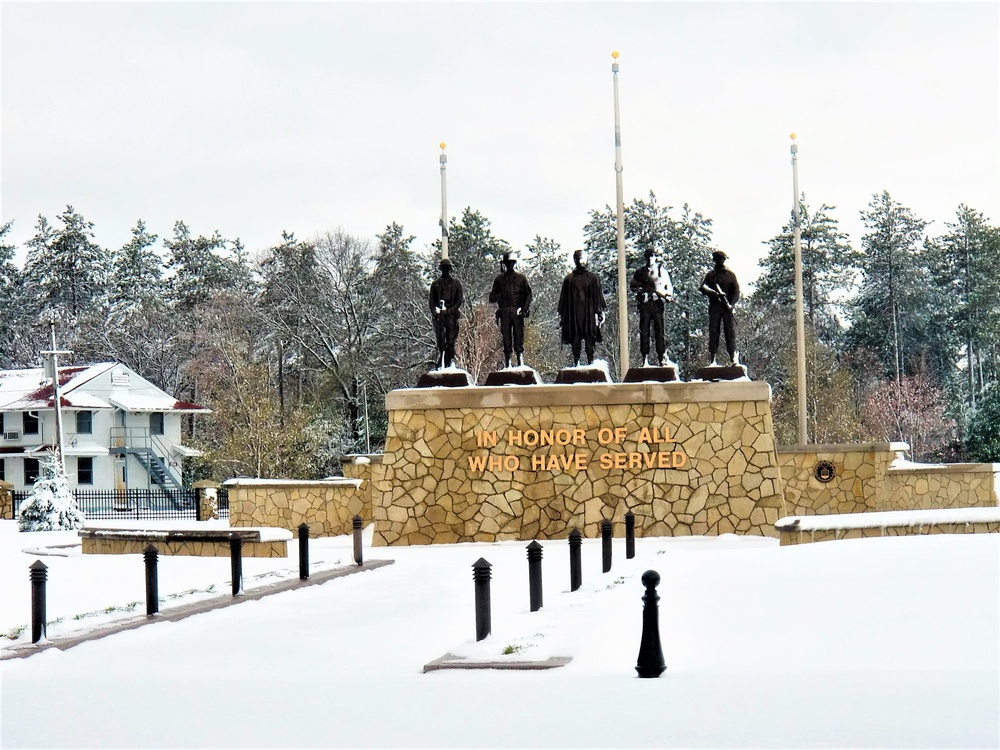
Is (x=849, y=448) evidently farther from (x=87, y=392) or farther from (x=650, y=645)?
(x=87, y=392)

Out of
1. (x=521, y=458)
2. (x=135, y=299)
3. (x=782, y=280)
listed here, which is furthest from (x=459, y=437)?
(x=135, y=299)

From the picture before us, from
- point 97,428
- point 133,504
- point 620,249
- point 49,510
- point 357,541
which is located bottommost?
point 133,504

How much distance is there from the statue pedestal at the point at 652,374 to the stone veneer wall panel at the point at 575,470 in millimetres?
426

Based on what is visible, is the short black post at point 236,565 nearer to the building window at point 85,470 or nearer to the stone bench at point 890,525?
the stone bench at point 890,525

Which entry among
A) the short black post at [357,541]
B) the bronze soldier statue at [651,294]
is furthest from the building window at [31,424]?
the short black post at [357,541]

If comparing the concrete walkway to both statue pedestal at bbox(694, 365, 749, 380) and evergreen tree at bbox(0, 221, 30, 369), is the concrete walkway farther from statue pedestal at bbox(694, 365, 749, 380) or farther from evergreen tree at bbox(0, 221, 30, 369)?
evergreen tree at bbox(0, 221, 30, 369)

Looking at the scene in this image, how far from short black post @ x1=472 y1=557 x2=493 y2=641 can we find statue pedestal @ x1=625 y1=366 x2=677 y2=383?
43.2 feet

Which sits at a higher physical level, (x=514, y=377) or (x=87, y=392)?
(x=87, y=392)

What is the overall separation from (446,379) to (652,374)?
3.84 m

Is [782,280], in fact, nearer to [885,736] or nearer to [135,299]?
[135,299]

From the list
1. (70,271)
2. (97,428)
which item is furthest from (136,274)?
(97,428)

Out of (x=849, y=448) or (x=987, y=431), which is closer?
(x=849, y=448)

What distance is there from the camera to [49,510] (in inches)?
1346

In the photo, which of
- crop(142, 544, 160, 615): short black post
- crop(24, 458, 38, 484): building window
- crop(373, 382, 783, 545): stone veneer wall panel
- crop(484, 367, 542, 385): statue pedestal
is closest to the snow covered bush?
crop(373, 382, 783, 545): stone veneer wall panel
